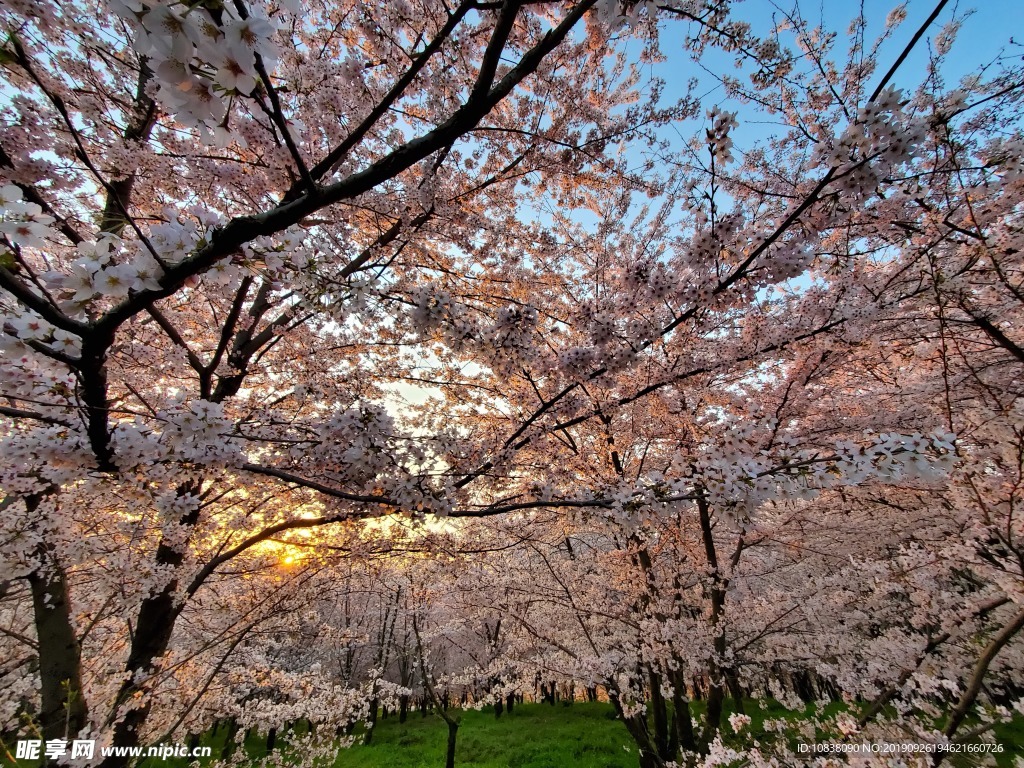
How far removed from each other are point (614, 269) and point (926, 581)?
7.04 metres

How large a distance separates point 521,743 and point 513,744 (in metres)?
0.30

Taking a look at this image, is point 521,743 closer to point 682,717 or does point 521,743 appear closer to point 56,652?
point 682,717

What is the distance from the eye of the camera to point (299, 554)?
20.5ft

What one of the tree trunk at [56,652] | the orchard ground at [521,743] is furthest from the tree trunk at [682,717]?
the tree trunk at [56,652]

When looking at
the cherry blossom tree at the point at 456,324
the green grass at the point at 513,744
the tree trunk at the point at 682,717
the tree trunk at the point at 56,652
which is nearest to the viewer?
the cherry blossom tree at the point at 456,324

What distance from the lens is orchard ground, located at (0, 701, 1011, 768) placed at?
11008 mm

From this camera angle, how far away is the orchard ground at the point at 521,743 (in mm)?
11008

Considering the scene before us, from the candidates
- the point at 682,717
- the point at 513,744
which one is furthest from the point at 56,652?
the point at 513,744

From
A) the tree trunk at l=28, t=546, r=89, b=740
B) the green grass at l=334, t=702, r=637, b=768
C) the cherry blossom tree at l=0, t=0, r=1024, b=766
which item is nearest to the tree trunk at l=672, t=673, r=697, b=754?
the cherry blossom tree at l=0, t=0, r=1024, b=766

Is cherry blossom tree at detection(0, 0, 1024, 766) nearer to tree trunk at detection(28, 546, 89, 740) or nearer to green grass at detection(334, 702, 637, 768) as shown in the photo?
tree trunk at detection(28, 546, 89, 740)

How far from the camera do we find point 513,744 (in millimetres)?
14484

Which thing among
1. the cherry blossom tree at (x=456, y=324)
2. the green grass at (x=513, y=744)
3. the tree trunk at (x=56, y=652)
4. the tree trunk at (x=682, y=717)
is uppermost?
the cherry blossom tree at (x=456, y=324)

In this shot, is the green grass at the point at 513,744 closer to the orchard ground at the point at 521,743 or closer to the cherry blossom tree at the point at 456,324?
the orchard ground at the point at 521,743

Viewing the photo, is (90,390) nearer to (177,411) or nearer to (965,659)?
(177,411)
